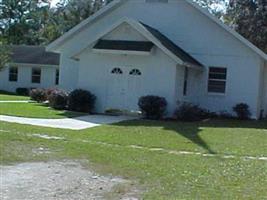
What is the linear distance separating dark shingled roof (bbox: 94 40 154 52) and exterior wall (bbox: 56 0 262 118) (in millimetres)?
737

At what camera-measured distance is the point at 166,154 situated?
15.7m

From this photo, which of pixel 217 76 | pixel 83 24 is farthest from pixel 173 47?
pixel 83 24

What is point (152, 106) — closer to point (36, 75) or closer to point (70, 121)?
point (70, 121)

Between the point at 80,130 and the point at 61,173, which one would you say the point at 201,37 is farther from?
the point at 61,173

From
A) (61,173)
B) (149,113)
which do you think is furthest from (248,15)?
(61,173)

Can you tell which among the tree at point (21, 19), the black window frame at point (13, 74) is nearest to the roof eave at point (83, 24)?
the black window frame at point (13, 74)

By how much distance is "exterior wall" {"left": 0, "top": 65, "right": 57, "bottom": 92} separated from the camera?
1955 inches

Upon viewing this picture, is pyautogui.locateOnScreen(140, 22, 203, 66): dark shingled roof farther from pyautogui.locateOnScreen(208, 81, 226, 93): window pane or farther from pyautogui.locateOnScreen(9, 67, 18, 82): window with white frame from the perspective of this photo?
pyautogui.locateOnScreen(9, 67, 18, 82): window with white frame

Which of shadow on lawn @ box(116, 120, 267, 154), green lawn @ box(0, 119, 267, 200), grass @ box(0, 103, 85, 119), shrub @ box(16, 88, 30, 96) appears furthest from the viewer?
shrub @ box(16, 88, 30, 96)

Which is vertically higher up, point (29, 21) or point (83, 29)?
point (29, 21)

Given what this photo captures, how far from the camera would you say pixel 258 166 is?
551 inches

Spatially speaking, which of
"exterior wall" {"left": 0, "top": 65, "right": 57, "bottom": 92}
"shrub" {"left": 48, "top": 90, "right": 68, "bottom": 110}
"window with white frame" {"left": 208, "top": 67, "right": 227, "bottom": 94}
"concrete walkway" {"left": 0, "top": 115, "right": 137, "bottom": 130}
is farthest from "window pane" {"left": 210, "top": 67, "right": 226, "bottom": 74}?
"exterior wall" {"left": 0, "top": 65, "right": 57, "bottom": 92}

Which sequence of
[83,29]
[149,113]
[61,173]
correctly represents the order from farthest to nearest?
[83,29], [149,113], [61,173]

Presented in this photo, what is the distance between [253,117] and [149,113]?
5891mm
